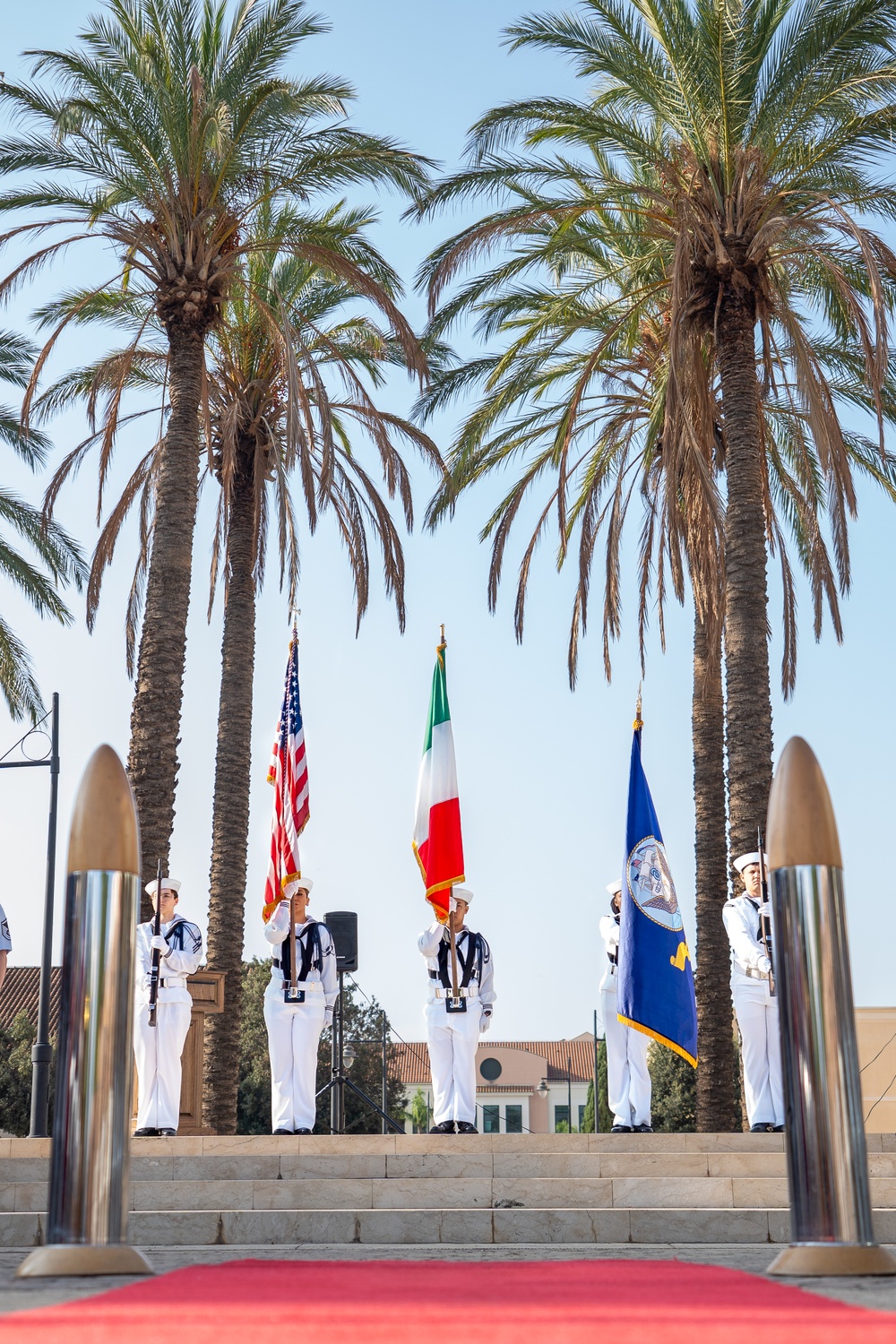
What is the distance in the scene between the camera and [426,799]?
46.5ft

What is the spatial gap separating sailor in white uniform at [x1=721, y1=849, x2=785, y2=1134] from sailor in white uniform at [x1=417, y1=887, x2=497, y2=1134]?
81.6 inches

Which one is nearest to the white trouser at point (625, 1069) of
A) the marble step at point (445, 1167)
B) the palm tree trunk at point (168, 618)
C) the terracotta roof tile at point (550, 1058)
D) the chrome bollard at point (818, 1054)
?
the marble step at point (445, 1167)

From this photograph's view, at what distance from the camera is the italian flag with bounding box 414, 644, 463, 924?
1362 cm

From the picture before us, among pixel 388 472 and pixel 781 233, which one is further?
pixel 388 472

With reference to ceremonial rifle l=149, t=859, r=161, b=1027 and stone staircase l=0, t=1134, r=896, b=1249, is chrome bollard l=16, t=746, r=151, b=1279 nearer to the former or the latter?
stone staircase l=0, t=1134, r=896, b=1249

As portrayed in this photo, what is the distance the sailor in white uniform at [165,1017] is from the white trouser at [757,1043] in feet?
14.5

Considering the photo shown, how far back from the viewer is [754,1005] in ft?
39.4

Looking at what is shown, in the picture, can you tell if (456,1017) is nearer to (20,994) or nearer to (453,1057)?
(453,1057)

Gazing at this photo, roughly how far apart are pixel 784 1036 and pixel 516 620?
15.7m

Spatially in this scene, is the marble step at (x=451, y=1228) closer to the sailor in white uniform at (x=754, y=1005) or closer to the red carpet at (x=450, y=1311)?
the sailor in white uniform at (x=754, y=1005)

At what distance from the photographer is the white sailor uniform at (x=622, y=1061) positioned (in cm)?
1270

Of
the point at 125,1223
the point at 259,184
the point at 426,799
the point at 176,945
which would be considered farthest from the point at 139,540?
the point at 125,1223

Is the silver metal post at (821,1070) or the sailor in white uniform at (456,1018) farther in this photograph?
the sailor in white uniform at (456,1018)

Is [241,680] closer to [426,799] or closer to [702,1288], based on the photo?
[426,799]
